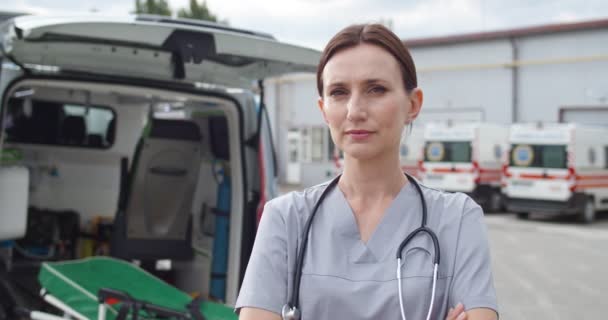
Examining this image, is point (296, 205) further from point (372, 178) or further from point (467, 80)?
point (467, 80)

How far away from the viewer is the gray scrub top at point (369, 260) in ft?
5.38

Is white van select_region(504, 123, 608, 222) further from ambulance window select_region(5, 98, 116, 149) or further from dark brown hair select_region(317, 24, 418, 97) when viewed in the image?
dark brown hair select_region(317, 24, 418, 97)

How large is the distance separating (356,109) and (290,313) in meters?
0.51

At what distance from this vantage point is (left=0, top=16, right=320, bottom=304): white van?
373 centimetres

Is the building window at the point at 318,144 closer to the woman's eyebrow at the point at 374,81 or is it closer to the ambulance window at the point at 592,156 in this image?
the ambulance window at the point at 592,156

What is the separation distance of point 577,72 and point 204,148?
20.1m

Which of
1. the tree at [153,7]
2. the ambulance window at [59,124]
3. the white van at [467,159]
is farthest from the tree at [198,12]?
the ambulance window at [59,124]

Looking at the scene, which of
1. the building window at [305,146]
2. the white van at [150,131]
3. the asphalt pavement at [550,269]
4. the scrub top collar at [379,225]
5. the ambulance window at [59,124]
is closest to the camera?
the scrub top collar at [379,225]

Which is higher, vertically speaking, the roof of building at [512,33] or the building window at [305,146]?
the roof of building at [512,33]

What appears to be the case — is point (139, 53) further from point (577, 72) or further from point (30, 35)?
point (577, 72)

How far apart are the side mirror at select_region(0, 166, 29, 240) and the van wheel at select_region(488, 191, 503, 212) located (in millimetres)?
15924

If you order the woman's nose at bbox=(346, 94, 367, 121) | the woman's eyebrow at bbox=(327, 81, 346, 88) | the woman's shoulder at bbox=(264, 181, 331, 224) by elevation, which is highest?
the woman's eyebrow at bbox=(327, 81, 346, 88)

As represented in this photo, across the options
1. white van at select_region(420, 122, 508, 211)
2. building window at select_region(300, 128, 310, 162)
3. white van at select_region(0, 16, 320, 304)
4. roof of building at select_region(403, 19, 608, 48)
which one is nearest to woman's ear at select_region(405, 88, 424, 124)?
white van at select_region(0, 16, 320, 304)

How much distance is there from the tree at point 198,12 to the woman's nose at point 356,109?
23628 millimetres
